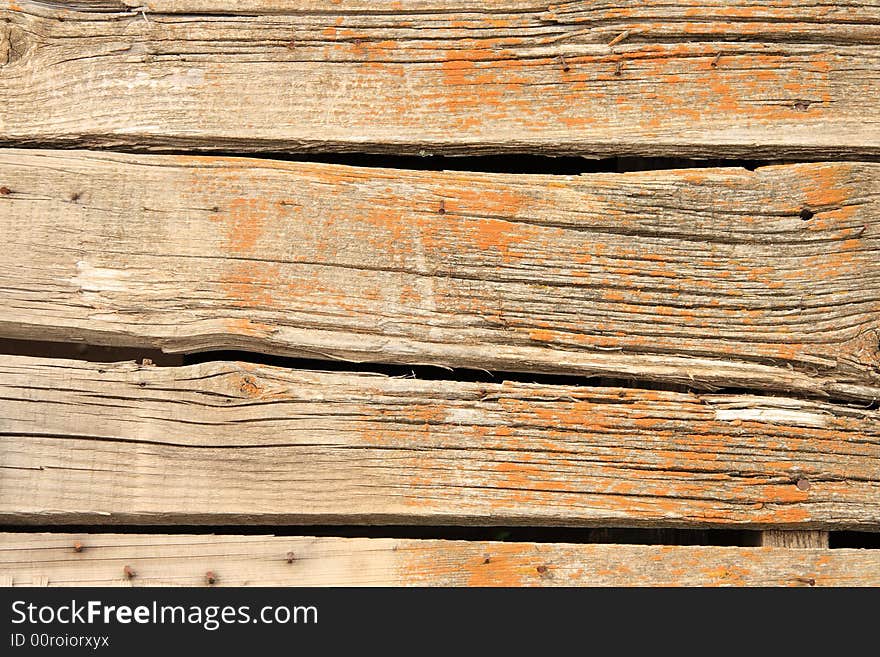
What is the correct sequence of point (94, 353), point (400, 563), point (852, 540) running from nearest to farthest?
point (400, 563) < point (94, 353) < point (852, 540)

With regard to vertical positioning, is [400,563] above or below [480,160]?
below

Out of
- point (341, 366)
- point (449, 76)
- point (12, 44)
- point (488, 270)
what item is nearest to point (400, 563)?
point (341, 366)

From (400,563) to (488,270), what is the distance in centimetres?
74

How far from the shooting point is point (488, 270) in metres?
1.71

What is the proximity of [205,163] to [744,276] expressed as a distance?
4.43 ft

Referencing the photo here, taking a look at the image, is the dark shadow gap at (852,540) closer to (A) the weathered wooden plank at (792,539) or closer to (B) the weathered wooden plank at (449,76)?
(A) the weathered wooden plank at (792,539)

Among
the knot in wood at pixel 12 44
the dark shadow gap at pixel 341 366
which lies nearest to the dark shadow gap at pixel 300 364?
the dark shadow gap at pixel 341 366

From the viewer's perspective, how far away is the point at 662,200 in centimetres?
173

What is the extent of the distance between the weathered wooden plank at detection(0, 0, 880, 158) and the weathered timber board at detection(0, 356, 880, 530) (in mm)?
602

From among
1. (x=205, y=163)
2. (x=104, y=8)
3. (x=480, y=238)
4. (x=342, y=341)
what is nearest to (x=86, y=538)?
(x=342, y=341)

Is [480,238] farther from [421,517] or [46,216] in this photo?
[46,216]

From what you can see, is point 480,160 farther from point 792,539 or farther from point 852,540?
point 852,540

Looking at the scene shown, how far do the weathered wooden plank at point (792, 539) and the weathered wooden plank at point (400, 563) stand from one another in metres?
0.02

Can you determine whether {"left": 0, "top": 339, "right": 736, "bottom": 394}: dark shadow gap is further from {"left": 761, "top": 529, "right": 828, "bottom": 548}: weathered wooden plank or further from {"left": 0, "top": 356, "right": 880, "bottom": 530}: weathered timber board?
{"left": 761, "top": 529, "right": 828, "bottom": 548}: weathered wooden plank
